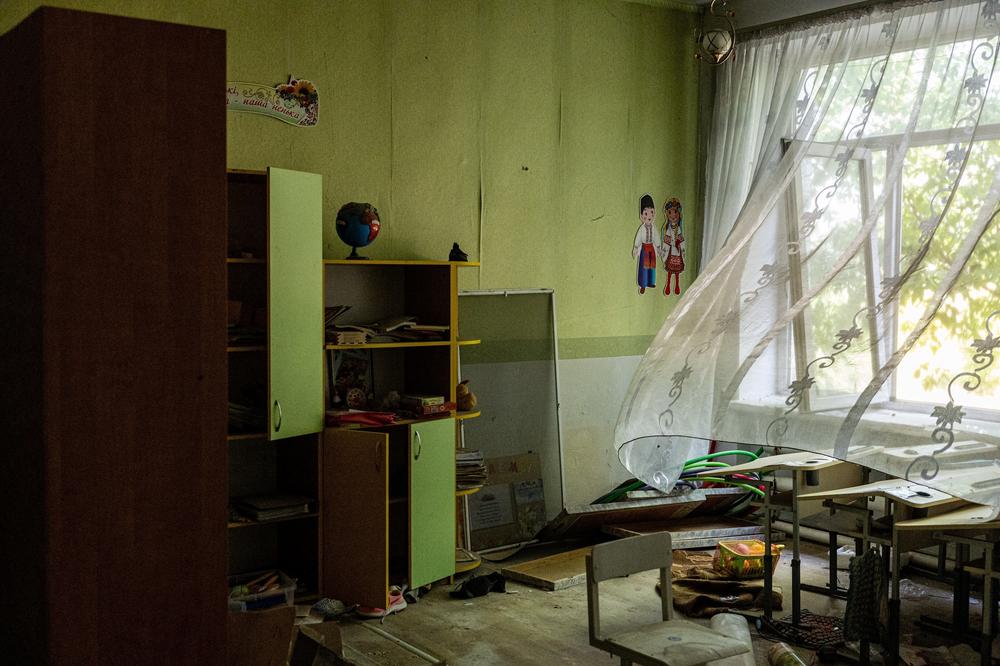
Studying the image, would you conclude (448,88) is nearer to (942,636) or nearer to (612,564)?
(612,564)

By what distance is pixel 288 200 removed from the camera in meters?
4.57

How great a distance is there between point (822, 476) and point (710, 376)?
7.44 ft

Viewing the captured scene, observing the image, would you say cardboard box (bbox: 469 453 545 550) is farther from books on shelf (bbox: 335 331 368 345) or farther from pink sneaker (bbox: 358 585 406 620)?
books on shelf (bbox: 335 331 368 345)

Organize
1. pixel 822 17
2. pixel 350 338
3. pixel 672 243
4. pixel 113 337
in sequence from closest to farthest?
pixel 113 337 → pixel 350 338 → pixel 822 17 → pixel 672 243

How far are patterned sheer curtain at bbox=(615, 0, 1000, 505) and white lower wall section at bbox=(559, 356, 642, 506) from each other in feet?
5.56

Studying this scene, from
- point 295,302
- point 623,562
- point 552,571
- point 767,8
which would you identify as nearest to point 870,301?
point 623,562

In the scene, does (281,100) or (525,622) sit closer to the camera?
(525,622)

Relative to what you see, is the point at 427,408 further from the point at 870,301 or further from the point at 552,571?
the point at 870,301

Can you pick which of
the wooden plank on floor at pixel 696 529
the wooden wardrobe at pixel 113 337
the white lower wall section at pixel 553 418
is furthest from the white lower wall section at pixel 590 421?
the wooden wardrobe at pixel 113 337

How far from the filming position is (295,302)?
462cm

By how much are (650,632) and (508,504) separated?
2.72 meters

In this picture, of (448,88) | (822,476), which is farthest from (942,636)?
(448,88)

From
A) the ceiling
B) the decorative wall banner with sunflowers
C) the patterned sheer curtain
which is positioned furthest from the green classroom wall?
the patterned sheer curtain

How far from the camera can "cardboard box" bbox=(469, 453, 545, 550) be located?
5750 mm
